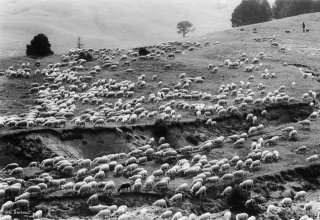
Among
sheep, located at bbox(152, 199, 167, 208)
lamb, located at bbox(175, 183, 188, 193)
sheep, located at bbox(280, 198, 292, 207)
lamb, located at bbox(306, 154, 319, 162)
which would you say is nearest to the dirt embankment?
lamb, located at bbox(306, 154, 319, 162)

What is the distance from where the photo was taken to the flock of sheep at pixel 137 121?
A: 22984 millimetres

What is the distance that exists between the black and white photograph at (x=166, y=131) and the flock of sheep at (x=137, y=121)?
0.28 feet

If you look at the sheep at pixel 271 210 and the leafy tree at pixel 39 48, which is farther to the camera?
the leafy tree at pixel 39 48

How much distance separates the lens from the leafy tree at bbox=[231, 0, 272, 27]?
97.8m

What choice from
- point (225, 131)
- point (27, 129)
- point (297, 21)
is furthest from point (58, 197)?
point (297, 21)

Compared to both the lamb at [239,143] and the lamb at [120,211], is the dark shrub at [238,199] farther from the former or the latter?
the lamb at [239,143]

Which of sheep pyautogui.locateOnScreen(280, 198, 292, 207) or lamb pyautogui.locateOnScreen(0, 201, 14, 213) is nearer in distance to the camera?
lamb pyautogui.locateOnScreen(0, 201, 14, 213)

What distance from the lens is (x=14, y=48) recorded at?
317 feet

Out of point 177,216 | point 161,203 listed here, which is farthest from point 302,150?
point 177,216

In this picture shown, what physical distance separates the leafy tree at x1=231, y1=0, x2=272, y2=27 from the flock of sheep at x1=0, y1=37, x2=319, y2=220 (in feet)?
151

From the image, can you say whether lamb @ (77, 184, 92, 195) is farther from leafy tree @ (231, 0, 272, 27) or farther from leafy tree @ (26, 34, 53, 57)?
leafy tree @ (231, 0, 272, 27)

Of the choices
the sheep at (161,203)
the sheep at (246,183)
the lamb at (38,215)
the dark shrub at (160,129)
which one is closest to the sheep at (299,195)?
the sheep at (246,183)

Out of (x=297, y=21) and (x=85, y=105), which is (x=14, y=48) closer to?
(x=297, y=21)

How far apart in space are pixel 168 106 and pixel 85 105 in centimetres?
674
